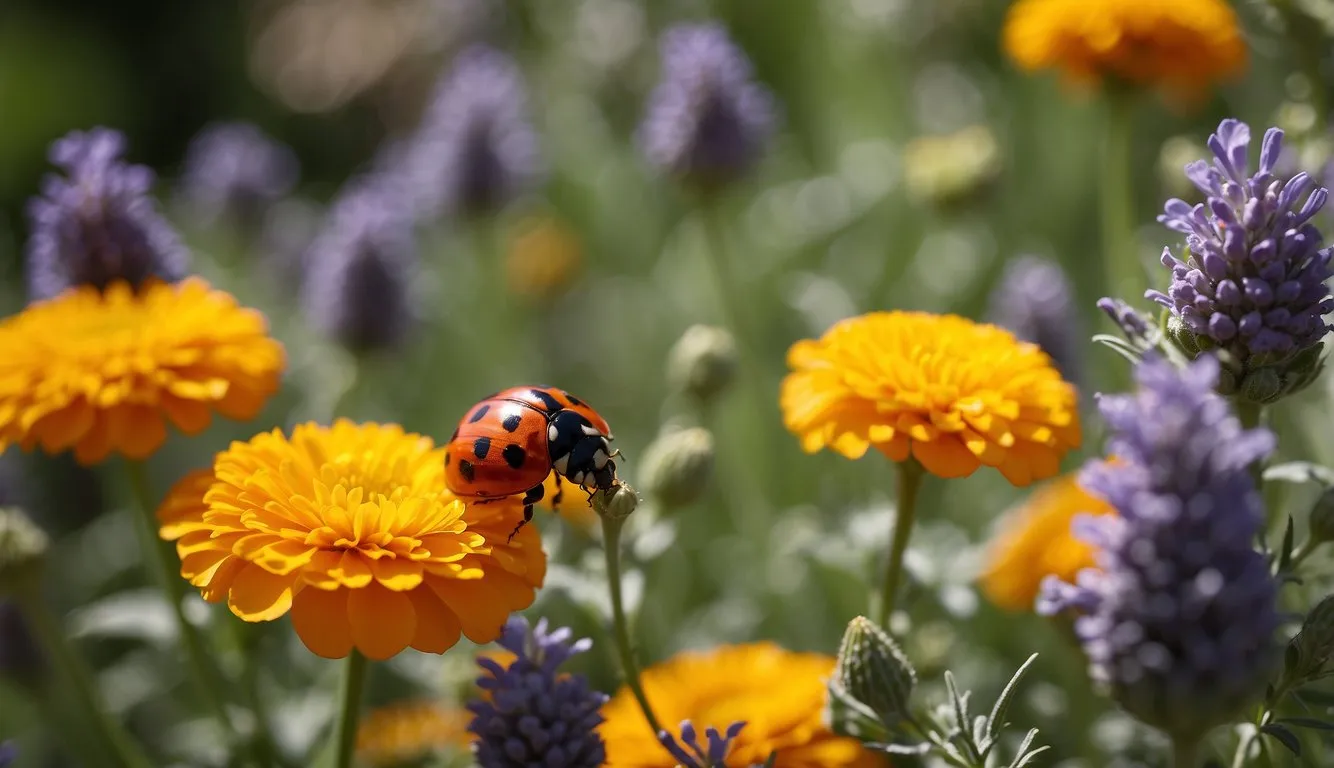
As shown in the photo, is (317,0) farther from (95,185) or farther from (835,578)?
(835,578)

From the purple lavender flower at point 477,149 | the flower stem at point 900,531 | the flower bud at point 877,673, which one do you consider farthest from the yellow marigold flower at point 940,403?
→ the purple lavender flower at point 477,149

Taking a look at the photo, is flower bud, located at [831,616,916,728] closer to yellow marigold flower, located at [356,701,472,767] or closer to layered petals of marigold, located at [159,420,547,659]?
layered petals of marigold, located at [159,420,547,659]

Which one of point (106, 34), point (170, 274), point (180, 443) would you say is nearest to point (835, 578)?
point (170, 274)

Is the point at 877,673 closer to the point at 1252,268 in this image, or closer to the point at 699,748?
the point at 699,748

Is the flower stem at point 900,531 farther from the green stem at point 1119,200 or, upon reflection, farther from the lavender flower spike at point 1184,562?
the green stem at point 1119,200

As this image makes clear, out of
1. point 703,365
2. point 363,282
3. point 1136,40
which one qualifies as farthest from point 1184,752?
point 363,282
